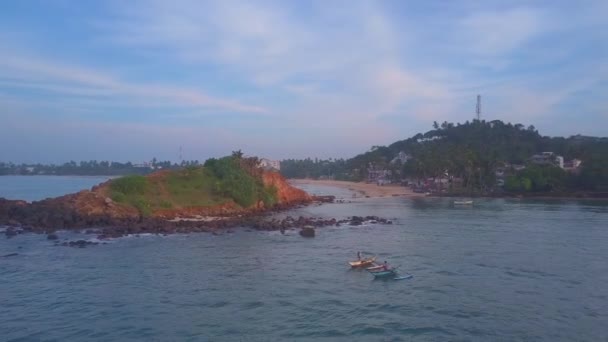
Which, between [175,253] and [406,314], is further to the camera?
[175,253]

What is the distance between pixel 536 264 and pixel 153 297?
2370 cm

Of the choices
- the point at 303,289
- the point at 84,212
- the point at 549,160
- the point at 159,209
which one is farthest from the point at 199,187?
the point at 549,160

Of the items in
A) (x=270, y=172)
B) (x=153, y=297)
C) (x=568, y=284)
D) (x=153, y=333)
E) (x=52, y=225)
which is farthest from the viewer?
(x=270, y=172)

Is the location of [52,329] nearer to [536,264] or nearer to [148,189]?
[536,264]

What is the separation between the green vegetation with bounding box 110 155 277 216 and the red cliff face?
2130 mm

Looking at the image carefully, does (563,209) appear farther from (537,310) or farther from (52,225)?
(52,225)

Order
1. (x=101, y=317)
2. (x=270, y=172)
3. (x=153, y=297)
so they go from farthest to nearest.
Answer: (x=270, y=172), (x=153, y=297), (x=101, y=317)

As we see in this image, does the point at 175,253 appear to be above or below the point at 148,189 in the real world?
below

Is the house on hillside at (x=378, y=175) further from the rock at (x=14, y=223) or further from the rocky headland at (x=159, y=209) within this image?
the rock at (x=14, y=223)

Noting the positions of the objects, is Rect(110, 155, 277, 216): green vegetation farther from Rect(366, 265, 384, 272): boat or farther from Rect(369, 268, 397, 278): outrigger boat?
Rect(369, 268, 397, 278): outrigger boat

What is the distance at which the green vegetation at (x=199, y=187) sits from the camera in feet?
186

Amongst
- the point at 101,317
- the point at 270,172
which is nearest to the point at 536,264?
the point at 101,317

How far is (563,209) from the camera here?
222ft

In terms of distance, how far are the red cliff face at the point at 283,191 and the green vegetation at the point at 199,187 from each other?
2.13 meters
